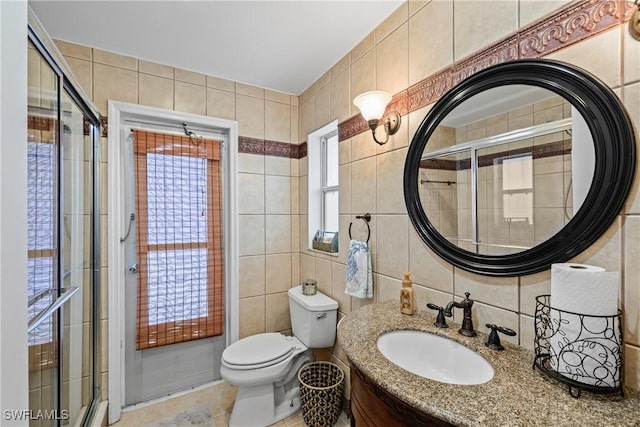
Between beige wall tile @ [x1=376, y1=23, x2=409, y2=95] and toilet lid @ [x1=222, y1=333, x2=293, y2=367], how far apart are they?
170cm

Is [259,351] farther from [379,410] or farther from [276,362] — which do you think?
[379,410]

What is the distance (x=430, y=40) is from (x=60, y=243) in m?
1.98

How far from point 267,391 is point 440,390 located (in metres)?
1.42

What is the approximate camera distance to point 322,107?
2166 mm

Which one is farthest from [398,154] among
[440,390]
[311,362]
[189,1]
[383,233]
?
[311,362]

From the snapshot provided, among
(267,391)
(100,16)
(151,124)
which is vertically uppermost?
(100,16)

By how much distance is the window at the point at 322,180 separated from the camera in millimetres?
2342

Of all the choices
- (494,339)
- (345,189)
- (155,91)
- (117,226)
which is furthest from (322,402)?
(155,91)

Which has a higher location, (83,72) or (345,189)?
(83,72)

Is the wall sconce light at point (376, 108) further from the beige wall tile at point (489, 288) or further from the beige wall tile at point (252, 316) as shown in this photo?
the beige wall tile at point (252, 316)

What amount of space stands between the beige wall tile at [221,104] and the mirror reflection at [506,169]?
5.23 ft

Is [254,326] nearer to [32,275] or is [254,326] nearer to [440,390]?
[32,275]

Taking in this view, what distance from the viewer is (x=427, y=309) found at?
4.32 feet

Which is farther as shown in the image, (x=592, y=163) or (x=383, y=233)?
(x=383, y=233)
